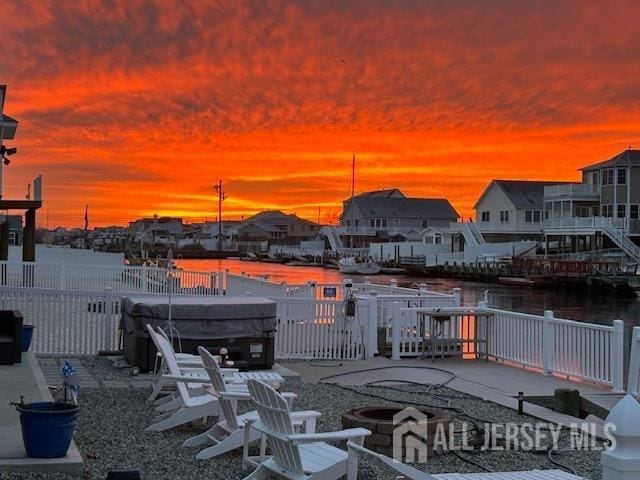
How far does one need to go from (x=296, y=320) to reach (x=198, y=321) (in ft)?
9.20

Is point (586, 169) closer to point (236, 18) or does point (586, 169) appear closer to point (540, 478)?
point (236, 18)

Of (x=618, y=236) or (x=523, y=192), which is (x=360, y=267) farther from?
(x=618, y=236)

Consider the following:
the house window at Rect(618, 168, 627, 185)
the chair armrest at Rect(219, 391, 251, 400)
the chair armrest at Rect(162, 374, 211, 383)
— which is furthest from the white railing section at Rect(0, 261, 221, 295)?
the house window at Rect(618, 168, 627, 185)

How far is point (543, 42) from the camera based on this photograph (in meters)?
20.9

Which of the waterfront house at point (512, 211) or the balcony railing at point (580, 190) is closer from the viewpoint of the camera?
the balcony railing at point (580, 190)

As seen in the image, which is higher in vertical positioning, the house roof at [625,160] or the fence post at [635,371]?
the house roof at [625,160]

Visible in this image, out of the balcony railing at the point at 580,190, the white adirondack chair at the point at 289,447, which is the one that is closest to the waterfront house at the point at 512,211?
the balcony railing at the point at 580,190

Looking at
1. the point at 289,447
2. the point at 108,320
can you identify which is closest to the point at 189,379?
the point at 289,447

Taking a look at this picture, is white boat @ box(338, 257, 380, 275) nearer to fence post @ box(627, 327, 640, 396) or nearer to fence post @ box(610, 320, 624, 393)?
fence post @ box(610, 320, 624, 393)

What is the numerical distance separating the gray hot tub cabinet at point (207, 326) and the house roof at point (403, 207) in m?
97.8

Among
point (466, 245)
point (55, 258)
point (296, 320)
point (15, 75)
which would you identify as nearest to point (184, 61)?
point (15, 75)

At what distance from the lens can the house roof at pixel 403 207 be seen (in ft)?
362

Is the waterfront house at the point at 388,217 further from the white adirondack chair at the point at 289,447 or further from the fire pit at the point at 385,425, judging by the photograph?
the white adirondack chair at the point at 289,447

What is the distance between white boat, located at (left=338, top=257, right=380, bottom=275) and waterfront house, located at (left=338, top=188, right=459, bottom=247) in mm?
16087
